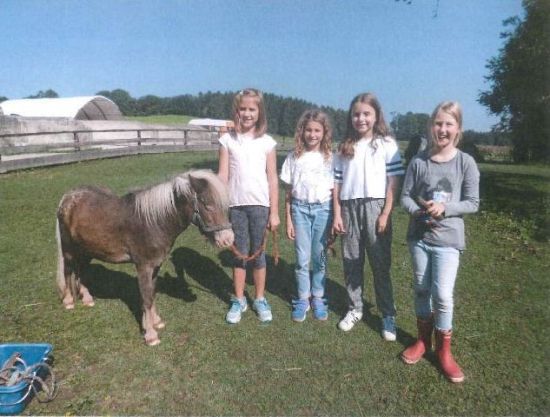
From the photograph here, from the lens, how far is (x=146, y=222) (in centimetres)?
363

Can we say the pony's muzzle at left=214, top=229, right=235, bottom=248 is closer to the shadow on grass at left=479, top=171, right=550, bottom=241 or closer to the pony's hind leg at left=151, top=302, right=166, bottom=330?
the pony's hind leg at left=151, top=302, right=166, bottom=330

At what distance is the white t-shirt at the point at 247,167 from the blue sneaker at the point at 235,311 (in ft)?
3.61

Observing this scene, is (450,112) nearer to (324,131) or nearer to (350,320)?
(324,131)

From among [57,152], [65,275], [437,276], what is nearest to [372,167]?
[437,276]

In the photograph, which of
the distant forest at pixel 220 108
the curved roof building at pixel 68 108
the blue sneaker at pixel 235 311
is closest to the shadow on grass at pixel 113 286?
the blue sneaker at pixel 235 311

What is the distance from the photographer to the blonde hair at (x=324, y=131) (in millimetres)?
3783

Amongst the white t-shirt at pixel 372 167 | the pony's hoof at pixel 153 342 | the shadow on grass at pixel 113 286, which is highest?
the white t-shirt at pixel 372 167

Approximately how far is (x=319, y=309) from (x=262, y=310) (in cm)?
61

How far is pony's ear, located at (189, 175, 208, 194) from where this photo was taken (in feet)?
10.9

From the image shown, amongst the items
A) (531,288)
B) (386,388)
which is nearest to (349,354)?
(386,388)

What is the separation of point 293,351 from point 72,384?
187 centimetres

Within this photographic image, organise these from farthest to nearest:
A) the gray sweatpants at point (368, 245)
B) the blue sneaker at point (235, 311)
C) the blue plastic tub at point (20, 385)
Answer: the blue sneaker at point (235, 311) < the gray sweatpants at point (368, 245) < the blue plastic tub at point (20, 385)

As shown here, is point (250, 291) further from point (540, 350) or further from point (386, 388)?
point (540, 350)

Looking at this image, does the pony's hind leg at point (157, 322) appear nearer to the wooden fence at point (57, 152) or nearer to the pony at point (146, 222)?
the pony at point (146, 222)
